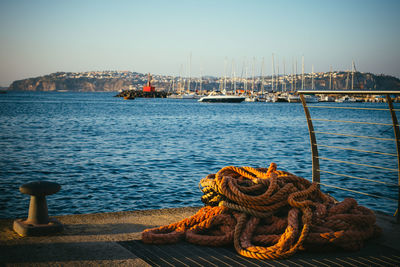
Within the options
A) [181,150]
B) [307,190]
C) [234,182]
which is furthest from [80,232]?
[181,150]

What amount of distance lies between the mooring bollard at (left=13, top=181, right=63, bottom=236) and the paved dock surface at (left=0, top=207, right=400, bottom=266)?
9 cm

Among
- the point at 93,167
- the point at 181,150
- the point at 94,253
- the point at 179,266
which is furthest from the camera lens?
the point at 181,150

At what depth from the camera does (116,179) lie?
13.2 m

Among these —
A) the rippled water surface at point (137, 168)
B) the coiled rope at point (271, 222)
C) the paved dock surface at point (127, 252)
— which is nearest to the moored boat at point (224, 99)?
the rippled water surface at point (137, 168)

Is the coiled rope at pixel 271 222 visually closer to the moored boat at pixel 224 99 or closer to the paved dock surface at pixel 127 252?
the paved dock surface at pixel 127 252

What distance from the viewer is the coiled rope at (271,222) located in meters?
3.72

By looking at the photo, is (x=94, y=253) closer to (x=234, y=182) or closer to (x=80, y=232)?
(x=80, y=232)

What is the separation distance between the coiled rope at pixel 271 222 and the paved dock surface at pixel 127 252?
0.31 ft

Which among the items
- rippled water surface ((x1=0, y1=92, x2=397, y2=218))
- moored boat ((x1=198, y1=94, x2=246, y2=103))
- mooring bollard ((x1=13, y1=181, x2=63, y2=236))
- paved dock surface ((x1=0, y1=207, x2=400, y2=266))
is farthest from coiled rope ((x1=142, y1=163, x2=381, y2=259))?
moored boat ((x1=198, y1=94, x2=246, y2=103))

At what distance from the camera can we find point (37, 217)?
13.8 feet

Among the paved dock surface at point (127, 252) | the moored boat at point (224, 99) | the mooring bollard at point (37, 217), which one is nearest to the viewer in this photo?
the paved dock surface at point (127, 252)

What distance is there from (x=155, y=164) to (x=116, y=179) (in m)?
3.36

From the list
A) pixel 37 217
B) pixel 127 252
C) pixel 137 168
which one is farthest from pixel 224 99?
pixel 127 252

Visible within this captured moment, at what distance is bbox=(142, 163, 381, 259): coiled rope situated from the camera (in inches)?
146
